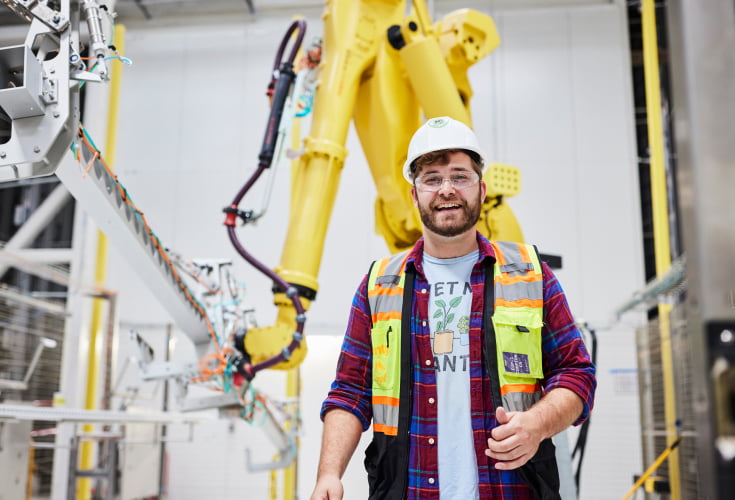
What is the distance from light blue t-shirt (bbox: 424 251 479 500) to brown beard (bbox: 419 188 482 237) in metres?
0.10

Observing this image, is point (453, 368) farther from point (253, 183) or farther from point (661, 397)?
point (661, 397)

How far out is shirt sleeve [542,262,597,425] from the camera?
1865 mm

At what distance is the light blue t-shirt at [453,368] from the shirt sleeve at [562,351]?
21 cm

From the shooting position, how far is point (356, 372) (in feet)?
6.75

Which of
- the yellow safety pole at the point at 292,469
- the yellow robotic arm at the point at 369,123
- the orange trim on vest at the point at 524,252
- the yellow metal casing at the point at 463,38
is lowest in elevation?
the yellow safety pole at the point at 292,469

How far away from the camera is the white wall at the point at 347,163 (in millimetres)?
9016

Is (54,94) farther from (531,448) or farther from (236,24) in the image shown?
(236,24)

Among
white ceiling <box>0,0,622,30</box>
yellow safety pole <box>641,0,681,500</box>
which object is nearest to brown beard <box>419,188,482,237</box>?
yellow safety pole <box>641,0,681,500</box>

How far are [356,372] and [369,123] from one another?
97.0 inches

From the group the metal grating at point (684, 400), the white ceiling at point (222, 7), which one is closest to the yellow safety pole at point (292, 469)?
the metal grating at point (684, 400)

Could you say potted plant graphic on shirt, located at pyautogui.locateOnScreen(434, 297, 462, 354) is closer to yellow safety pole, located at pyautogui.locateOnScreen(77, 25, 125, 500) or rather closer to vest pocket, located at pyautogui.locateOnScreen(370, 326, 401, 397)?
vest pocket, located at pyautogui.locateOnScreen(370, 326, 401, 397)

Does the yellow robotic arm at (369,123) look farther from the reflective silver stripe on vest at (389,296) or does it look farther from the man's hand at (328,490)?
the man's hand at (328,490)

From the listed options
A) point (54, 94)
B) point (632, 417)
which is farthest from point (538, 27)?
point (54, 94)

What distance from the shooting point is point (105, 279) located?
9812 mm
